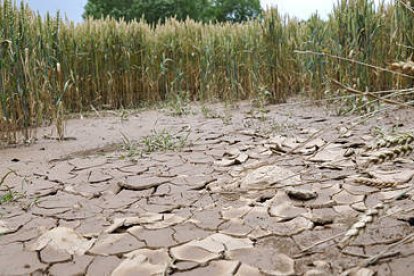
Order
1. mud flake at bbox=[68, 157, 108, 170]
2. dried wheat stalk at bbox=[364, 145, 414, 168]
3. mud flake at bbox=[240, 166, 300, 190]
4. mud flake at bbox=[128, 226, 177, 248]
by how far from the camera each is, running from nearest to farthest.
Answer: dried wheat stalk at bbox=[364, 145, 414, 168], mud flake at bbox=[128, 226, 177, 248], mud flake at bbox=[240, 166, 300, 190], mud flake at bbox=[68, 157, 108, 170]

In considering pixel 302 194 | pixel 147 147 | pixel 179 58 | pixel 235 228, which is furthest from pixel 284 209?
pixel 179 58

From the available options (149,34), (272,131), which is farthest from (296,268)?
(149,34)

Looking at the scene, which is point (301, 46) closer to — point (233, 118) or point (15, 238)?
point (233, 118)

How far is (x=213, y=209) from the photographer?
171cm

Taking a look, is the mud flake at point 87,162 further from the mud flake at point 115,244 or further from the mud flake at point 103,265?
→ the mud flake at point 103,265

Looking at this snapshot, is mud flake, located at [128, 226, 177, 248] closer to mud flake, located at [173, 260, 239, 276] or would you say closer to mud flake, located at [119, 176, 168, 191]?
mud flake, located at [173, 260, 239, 276]

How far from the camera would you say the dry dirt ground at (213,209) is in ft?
3.86

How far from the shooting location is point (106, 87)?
636cm

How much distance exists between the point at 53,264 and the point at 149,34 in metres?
6.05

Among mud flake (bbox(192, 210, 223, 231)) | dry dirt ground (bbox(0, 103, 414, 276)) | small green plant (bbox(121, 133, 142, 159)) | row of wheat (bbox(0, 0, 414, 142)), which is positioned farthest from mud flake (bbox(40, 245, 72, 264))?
row of wheat (bbox(0, 0, 414, 142))

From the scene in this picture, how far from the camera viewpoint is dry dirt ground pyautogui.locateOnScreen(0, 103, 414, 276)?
118 centimetres

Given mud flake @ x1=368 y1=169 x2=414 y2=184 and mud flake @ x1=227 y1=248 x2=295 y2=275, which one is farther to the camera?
mud flake @ x1=368 y1=169 x2=414 y2=184

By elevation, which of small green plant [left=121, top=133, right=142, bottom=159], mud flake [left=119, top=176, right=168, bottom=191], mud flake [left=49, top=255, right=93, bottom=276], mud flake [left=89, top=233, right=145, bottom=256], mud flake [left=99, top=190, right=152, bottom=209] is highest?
small green plant [left=121, top=133, right=142, bottom=159]

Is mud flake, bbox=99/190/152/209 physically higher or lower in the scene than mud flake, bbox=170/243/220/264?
higher
